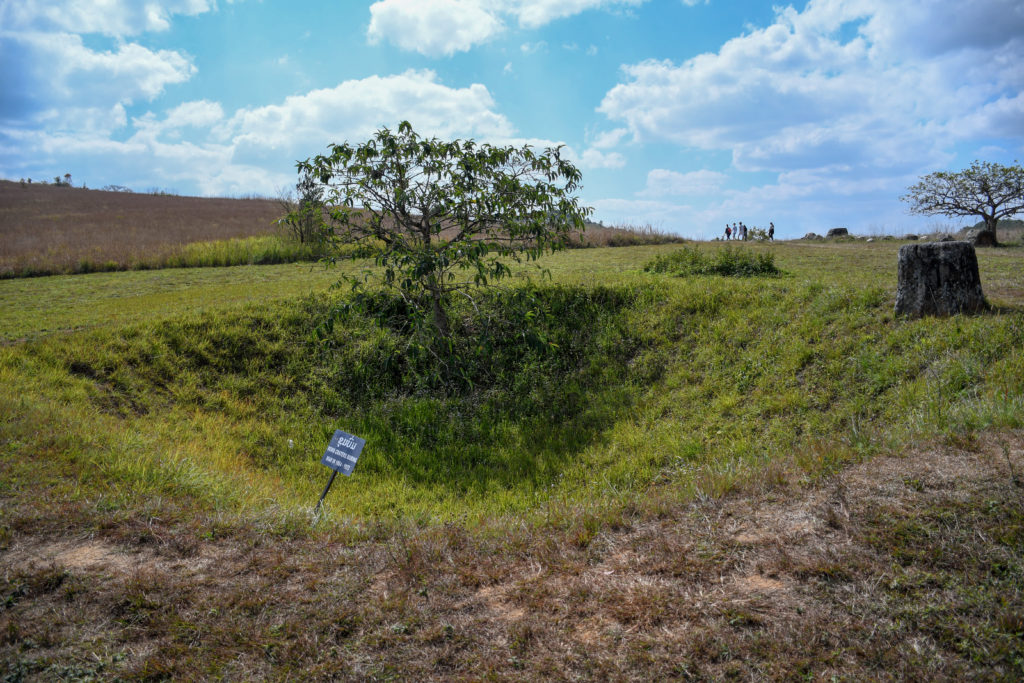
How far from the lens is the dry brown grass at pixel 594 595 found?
10.9 ft

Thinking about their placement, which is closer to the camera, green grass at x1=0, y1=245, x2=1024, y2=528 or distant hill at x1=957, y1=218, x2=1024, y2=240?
green grass at x1=0, y1=245, x2=1024, y2=528

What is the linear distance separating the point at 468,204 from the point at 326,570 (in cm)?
724

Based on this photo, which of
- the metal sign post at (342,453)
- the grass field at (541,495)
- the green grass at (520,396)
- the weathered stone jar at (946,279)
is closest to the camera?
the grass field at (541,495)

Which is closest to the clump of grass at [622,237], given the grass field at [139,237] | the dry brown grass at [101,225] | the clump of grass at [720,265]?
the grass field at [139,237]

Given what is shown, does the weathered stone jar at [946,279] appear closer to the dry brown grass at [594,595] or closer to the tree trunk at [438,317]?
the dry brown grass at [594,595]

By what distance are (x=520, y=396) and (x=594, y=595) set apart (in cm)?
669

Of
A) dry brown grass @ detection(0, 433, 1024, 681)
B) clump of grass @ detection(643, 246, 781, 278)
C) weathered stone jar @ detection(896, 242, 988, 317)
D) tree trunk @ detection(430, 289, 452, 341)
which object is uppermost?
clump of grass @ detection(643, 246, 781, 278)

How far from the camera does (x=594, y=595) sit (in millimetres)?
3945

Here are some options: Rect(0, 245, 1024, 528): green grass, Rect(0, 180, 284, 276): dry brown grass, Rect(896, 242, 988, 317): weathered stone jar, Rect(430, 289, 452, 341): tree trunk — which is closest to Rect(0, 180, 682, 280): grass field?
Rect(0, 180, 284, 276): dry brown grass

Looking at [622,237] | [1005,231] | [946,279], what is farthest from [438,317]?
[1005,231]

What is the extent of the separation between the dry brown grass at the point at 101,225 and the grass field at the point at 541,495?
13.1 metres

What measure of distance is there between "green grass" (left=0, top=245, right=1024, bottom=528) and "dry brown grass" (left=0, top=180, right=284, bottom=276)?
34.6ft

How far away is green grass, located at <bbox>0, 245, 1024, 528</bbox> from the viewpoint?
21.6ft

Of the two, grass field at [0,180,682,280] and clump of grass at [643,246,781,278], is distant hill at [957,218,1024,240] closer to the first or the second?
grass field at [0,180,682,280]
